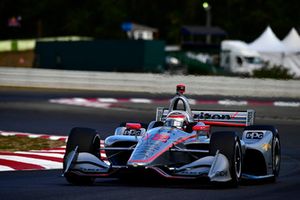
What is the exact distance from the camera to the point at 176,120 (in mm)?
11977

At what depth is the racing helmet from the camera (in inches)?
471

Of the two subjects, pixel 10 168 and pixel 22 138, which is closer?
pixel 10 168

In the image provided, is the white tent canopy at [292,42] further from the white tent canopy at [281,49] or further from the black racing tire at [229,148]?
the black racing tire at [229,148]

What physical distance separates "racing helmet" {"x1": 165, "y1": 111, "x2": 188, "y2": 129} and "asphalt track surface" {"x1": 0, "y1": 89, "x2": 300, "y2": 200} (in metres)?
0.71

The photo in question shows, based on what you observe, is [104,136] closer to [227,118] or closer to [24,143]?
[24,143]

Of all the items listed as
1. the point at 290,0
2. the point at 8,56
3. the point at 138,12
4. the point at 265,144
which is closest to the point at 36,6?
the point at 138,12

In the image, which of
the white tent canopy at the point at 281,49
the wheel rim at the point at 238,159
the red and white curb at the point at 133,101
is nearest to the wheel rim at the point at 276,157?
the wheel rim at the point at 238,159

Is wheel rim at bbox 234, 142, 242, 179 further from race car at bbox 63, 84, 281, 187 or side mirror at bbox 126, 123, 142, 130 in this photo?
side mirror at bbox 126, 123, 142, 130

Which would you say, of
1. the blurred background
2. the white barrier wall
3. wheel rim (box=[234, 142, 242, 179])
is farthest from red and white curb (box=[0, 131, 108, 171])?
the blurred background

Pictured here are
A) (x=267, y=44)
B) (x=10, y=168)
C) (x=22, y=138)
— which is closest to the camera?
(x=10, y=168)

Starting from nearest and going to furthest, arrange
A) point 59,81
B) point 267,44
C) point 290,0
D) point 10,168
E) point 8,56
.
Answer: point 10,168 → point 59,81 → point 267,44 → point 8,56 → point 290,0

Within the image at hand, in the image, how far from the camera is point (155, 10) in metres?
93.6

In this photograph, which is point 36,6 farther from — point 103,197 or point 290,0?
point 103,197

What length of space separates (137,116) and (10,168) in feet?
37.9
